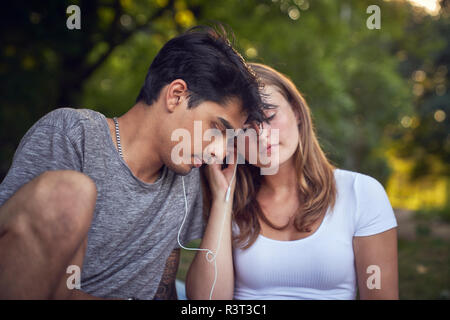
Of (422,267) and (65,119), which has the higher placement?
(65,119)

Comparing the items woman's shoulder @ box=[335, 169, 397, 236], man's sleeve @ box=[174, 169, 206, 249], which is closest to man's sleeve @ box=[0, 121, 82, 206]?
man's sleeve @ box=[174, 169, 206, 249]

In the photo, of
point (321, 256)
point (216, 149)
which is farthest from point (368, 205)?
point (216, 149)

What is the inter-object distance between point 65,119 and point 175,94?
1.75ft

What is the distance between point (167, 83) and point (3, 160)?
617 cm

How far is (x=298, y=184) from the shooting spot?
2.61 meters

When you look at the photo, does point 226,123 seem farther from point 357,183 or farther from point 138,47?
point 138,47

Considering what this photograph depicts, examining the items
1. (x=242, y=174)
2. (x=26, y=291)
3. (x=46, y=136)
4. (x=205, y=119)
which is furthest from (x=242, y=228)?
(x=26, y=291)

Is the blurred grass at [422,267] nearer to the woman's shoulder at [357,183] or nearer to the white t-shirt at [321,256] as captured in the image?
the white t-shirt at [321,256]

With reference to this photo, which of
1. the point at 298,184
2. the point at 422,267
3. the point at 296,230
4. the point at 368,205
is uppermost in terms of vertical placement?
the point at 298,184

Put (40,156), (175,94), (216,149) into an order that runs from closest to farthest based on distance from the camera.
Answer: (40,156) < (175,94) < (216,149)

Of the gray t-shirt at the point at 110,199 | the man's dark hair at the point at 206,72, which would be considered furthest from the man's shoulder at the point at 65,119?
the man's dark hair at the point at 206,72

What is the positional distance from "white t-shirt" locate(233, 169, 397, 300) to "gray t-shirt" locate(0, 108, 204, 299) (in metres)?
0.48
